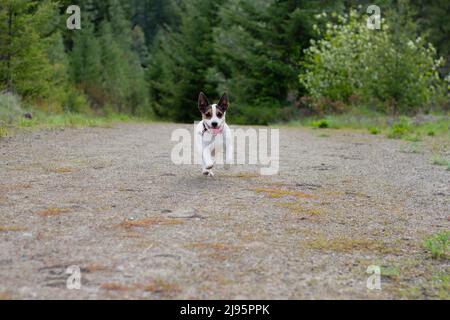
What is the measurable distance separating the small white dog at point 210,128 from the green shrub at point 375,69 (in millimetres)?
12913

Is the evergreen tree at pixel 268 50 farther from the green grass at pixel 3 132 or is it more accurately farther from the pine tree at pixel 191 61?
the green grass at pixel 3 132

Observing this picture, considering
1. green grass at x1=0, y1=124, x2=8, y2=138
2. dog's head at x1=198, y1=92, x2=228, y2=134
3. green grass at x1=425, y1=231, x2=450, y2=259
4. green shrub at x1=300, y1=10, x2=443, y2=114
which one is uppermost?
green shrub at x1=300, y1=10, x2=443, y2=114

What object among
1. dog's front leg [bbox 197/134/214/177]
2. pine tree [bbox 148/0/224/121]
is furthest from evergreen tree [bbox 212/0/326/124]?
dog's front leg [bbox 197/134/214/177]

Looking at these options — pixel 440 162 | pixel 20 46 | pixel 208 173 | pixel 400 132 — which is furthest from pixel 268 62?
pixel 208 173

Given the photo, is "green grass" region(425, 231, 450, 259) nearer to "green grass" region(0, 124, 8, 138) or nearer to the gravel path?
the gravel path

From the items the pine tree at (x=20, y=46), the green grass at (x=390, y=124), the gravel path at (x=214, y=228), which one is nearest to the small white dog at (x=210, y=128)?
the gravel path at (x=214, y=228)

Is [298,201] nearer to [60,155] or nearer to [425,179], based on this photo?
[425,179]

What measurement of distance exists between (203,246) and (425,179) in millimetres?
4671

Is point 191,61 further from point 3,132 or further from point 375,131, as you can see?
point 3,132

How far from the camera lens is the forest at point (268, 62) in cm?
1841

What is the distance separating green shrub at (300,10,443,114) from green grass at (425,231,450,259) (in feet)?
49.3

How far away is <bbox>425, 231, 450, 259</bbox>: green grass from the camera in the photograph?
4.41 m

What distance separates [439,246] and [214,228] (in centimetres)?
178
